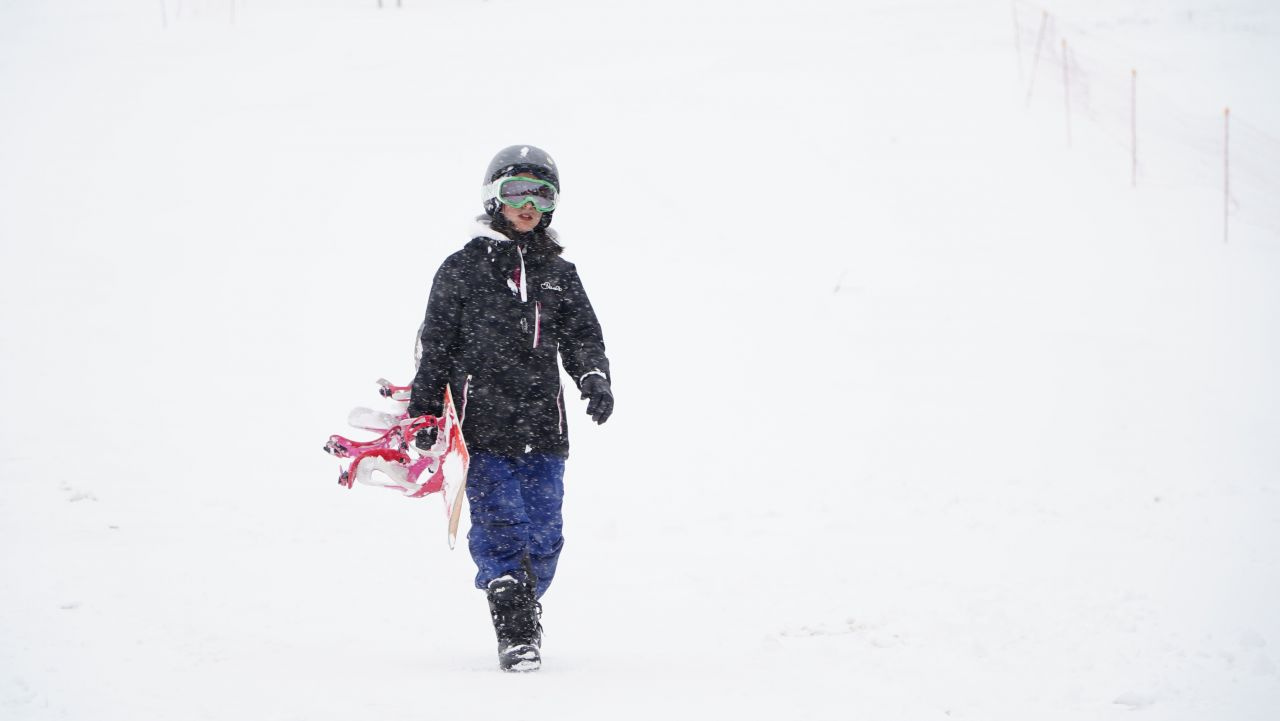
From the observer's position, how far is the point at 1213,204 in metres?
14.7

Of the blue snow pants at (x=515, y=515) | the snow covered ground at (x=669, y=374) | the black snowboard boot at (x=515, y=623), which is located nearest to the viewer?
the black snowboard boot at (x=515, y=623)

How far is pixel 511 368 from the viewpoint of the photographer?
12.9 ft

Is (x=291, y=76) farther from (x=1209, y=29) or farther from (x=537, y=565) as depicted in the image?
(x=1209, y=29)

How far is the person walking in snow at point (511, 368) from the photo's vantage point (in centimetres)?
385

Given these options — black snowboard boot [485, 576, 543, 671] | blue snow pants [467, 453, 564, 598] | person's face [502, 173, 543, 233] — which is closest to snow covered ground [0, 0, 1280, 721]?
black snowboard boot [485, 576, 543, 671]

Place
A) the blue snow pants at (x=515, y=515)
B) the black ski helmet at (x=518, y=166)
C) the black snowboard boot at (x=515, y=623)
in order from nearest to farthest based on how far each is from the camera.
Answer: the black snowboard boot at (x=515, y=623) < the blue snow pants at (x=515, y=515) < the black ski helmet at (x=518, y=166)

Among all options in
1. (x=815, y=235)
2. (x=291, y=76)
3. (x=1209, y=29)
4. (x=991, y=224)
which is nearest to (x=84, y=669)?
(x=815, y=235)

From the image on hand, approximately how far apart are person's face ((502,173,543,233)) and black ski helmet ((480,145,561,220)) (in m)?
0.04

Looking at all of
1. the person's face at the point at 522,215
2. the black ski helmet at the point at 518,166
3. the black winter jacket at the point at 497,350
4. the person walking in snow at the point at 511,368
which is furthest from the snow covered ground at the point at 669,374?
the black ski helmet at the point at 518,166

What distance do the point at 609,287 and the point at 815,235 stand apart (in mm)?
3486

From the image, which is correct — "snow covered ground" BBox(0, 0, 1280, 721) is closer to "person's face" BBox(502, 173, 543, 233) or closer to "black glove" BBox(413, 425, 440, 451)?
"black glove" BBox(413, 425, 440, 451)

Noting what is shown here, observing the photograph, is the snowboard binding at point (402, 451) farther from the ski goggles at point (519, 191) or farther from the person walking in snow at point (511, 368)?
the ski goggles at point (519, 191)

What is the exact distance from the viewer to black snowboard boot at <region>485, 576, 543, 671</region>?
11.5 feet

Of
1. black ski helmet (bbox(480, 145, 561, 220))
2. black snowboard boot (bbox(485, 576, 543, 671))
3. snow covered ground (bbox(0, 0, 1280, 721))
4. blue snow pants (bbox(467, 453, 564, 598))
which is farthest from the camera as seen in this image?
black ski helmet (bbox(480, 145, 561, 220))
